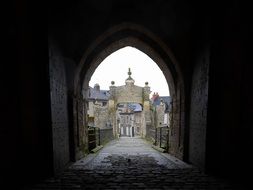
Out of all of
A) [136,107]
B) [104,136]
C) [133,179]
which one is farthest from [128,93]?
[136,107]

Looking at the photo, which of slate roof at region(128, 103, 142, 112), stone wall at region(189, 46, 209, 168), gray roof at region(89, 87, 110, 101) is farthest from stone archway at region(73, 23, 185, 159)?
slate roof at region(128, 103, 142, 112)

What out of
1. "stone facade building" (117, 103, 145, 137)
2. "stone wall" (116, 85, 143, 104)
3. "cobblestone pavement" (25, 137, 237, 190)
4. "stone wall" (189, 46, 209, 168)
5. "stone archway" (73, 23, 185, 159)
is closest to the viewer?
"cobblestone pavement" (25, 137, 237, 190)

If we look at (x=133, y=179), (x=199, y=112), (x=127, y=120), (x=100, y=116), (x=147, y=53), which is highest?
(x=147, y=53)

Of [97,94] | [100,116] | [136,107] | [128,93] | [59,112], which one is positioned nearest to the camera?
[59,112]

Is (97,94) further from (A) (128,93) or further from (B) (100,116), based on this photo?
(A) (128,93)

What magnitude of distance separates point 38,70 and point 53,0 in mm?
1744

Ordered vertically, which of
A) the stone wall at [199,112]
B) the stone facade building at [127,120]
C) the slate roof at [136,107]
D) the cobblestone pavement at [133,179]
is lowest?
the stone facade building at [127,120]

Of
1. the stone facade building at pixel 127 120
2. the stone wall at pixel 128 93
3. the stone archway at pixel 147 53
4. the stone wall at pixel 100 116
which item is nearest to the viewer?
the stone archway at pixel 147 53

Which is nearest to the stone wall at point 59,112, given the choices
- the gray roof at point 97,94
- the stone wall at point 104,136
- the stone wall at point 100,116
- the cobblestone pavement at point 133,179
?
the cobblestone pavement at point 133,179

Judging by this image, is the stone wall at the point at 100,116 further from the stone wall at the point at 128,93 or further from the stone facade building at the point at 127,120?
the stone facade building at the point at 127,120

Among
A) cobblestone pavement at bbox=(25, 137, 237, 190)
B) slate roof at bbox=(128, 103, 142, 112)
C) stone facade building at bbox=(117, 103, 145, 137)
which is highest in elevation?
cobblestone pavement at bbox=(25, 137, 237, 190)

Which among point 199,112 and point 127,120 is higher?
point 199,112

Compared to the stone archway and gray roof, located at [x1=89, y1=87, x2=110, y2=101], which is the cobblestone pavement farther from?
gray roof, located at [x1=89, y1=87, x2=110, y2=101]

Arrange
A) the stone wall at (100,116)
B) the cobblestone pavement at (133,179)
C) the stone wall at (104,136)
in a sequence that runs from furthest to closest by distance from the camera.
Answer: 1. the stone wall at (100,116)
2. the stone wall at (104,136)
3. the cobblestone pavement at (133,179)
